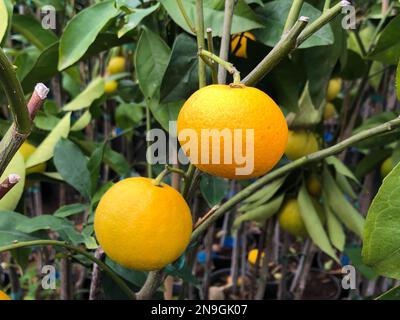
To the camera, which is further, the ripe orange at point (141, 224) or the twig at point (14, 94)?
the ripe orange at point (141, 224)

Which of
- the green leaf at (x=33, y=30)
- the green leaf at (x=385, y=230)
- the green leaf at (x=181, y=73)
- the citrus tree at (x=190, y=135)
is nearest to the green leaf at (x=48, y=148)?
the citrus tree at (x=190, y=135)

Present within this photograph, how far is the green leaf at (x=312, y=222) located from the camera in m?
0.80

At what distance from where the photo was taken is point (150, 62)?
626mm

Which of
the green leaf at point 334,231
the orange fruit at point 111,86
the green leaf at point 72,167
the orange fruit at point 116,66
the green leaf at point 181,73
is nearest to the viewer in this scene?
the green leaf at point 181,73

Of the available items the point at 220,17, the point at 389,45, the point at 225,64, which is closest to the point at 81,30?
the point at 220,17

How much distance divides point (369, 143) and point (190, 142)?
58 centimetres

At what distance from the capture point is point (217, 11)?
580 mm

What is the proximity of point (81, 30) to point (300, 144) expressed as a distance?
0.43 meters

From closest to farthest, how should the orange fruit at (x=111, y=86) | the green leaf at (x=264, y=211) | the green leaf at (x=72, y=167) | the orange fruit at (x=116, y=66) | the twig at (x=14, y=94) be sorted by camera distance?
the twig at (x=14, y=94) → the green leaf at (x=72, y=167) → the green leaf at (x=264, y=211) → the orange fruit at (x=111, y=86) → the orange fruit at (x=116, y=66)

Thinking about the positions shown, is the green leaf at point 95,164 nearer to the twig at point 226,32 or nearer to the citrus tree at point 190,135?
the citrus tree at point 190,135

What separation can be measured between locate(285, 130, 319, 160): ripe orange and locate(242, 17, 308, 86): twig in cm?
44

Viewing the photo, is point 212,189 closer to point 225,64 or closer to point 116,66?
point 225,64

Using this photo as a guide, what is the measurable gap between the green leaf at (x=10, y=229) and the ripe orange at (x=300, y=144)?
46 centimetres
